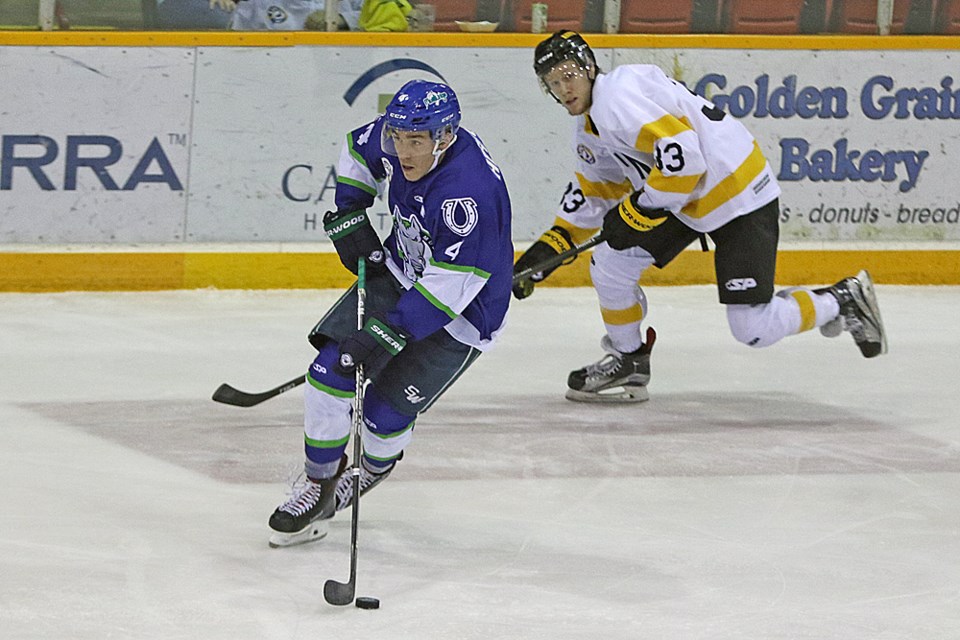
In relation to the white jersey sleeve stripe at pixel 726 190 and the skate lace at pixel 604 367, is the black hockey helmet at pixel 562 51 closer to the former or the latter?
the white jersey sleeve stripe at pixel 726 190

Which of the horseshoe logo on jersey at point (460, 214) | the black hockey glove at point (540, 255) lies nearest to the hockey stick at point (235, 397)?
the black hockey glove at point (540, 255)

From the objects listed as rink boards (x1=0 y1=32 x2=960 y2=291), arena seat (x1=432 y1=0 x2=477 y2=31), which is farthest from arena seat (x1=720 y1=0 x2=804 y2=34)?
arena seat (x1=432 y1=0 x2=477 y2=31)

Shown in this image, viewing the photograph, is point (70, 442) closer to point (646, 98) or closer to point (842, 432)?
point (646, 98)

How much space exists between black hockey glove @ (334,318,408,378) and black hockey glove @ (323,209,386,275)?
1.23ft

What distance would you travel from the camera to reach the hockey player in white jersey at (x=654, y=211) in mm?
3891

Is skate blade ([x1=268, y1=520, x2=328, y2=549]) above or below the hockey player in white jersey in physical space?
below

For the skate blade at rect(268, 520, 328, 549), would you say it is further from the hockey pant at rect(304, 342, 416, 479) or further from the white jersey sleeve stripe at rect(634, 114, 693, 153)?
the white jersey sleeve stripe at rect(634, 114, 693, 153)

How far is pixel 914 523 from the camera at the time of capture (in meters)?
3.38

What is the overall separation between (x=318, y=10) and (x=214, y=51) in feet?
1.40

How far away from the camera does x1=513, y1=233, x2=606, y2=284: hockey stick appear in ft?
13.4

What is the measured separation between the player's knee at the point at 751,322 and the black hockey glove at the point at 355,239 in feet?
4.32

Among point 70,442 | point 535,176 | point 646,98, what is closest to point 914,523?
point 646,98


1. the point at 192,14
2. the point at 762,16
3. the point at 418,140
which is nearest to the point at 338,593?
the point at 418,140

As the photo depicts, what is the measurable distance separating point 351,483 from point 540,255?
125 centimetres
